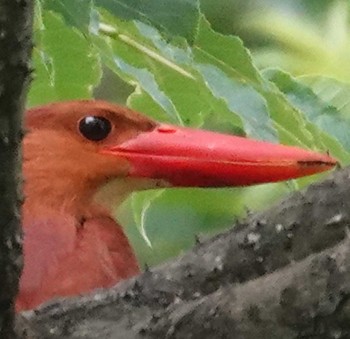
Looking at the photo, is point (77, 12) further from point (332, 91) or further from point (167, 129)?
point (332, 91)

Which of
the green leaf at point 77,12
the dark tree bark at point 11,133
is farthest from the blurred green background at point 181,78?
the dark tree bark at point 11,133

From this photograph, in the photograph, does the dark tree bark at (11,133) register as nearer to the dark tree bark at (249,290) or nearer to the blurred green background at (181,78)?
the dark tree bark at (249,290)

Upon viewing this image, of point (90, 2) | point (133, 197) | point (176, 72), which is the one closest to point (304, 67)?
point (133, 197)

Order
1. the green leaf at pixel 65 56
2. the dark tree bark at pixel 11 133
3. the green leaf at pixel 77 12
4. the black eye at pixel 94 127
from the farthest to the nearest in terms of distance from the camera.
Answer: the black eye at pixel 94 127
the green leaf at pixel 65 56
the green leaf at pixel 77 12
the dark tree bark at pixel 11 133

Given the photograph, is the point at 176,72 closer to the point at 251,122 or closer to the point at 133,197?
the point at 251,122

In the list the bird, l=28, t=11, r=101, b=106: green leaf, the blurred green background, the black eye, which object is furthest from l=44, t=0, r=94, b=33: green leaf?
the black eye
